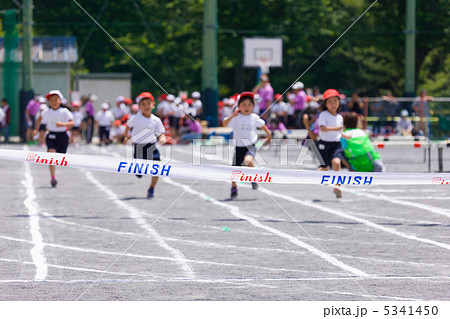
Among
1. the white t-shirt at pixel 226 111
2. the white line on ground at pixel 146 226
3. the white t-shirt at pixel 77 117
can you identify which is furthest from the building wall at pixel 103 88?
the white line on ground at pixel 146 226

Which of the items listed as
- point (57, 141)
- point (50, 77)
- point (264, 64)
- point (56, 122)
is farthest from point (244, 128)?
point (264, 64)

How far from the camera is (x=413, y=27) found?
40094 mm

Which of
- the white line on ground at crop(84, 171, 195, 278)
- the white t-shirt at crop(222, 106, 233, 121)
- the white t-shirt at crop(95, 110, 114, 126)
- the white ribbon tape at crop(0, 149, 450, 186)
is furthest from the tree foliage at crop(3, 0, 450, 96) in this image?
the white ribbon tape at crop(0, 149, 450, 186)

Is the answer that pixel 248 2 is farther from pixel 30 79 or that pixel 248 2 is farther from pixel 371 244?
pixel 371 244

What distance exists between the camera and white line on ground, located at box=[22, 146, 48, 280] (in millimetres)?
8734

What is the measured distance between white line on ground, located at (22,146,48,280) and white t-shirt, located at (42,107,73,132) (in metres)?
1.06

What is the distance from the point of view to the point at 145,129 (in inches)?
612

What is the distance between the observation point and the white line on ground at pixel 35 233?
8.73m

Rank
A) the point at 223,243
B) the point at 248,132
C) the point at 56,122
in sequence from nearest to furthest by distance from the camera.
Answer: the point at 223,243 < the point at 248,132 < the point at 56,122

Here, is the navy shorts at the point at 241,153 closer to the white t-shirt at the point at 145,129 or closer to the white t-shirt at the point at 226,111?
the white t-shirt at the point at 145,129

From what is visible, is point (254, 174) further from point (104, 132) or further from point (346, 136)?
point (104, 132)

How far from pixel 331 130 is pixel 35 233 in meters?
5.63

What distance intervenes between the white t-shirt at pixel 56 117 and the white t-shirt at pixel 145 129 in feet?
6.54

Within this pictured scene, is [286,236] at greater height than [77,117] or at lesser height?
lesser
